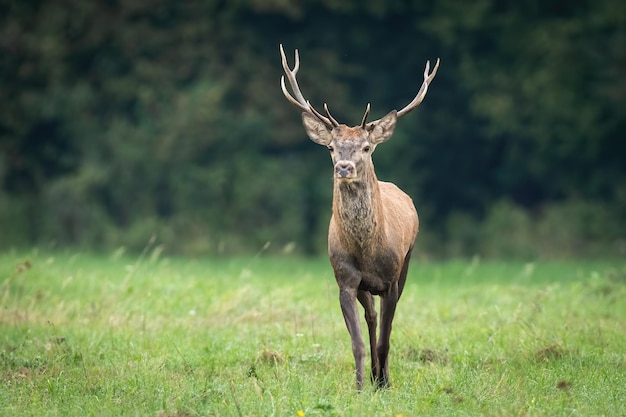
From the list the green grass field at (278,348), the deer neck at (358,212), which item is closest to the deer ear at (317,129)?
the deer neck at (358,212)

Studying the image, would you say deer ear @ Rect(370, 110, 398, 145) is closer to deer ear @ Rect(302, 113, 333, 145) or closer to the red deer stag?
the red deer stag

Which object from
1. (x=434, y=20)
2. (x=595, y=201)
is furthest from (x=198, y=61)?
(x=595, y=201)

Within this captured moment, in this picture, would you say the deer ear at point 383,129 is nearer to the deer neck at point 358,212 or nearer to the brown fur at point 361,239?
the brown fur at point 361,239

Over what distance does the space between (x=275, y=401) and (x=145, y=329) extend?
3.38m

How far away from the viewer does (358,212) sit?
8.09 metres

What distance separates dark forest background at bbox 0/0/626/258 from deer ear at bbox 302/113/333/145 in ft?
55.7

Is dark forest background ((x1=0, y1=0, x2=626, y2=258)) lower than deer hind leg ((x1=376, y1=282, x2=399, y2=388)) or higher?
higher

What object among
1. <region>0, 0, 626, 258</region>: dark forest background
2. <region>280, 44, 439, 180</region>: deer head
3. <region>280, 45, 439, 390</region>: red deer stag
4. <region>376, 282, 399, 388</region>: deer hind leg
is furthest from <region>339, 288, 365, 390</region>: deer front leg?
<region>0, 0, 626, 258</region>: dark forest background

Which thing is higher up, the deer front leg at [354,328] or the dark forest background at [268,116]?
the dark forest background at [268,116]

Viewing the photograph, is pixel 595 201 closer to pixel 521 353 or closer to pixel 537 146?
pixel 537 146

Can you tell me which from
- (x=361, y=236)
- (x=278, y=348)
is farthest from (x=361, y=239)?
(x=278, y=348)

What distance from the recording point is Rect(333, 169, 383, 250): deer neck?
26.5ft

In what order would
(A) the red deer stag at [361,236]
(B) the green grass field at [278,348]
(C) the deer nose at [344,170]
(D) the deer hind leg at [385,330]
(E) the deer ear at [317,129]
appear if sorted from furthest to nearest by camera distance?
(E) the deer ear at [317,129] < (D) the deer hind leg at [385,330] < (A) the red deer stag at [361,236] < (C) the deer nose at [344,170] < (B) the green grass field at [278,348]

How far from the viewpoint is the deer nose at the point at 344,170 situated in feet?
25.7
